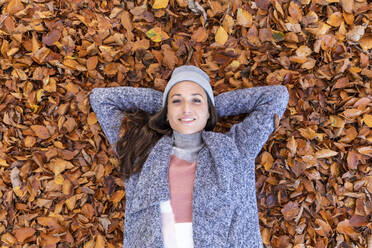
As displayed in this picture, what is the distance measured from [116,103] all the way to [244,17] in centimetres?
75

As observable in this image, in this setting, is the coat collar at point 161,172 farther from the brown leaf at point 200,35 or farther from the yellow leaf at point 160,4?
the yellow leaf at point 160,4

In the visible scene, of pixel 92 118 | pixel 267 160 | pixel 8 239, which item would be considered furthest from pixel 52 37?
pixel 267 160

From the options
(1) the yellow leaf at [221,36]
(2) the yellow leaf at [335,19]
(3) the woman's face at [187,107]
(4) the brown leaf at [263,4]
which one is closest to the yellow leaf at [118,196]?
(3) the woman's face at [187,107]

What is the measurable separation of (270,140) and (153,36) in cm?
78

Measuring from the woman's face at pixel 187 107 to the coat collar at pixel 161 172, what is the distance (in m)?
0.10

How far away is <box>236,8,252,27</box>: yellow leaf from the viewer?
1507 millimetres

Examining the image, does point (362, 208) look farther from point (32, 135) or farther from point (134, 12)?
point (32, 135)

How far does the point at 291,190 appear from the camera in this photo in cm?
151

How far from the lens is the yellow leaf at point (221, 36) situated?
151 centimetres

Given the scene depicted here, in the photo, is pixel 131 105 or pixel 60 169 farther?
pixel 60 169

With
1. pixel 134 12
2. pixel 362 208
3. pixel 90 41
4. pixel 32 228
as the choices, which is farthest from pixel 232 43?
pixel 32 228

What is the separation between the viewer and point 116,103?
4.72 feet

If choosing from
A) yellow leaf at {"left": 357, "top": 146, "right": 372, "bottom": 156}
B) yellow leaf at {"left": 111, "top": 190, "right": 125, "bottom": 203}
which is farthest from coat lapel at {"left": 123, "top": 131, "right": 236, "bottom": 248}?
yellow leaf at {"left": 357, "top": 146, "right": 372, "bottom": 156}

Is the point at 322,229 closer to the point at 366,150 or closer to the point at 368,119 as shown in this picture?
the point at 366,150
